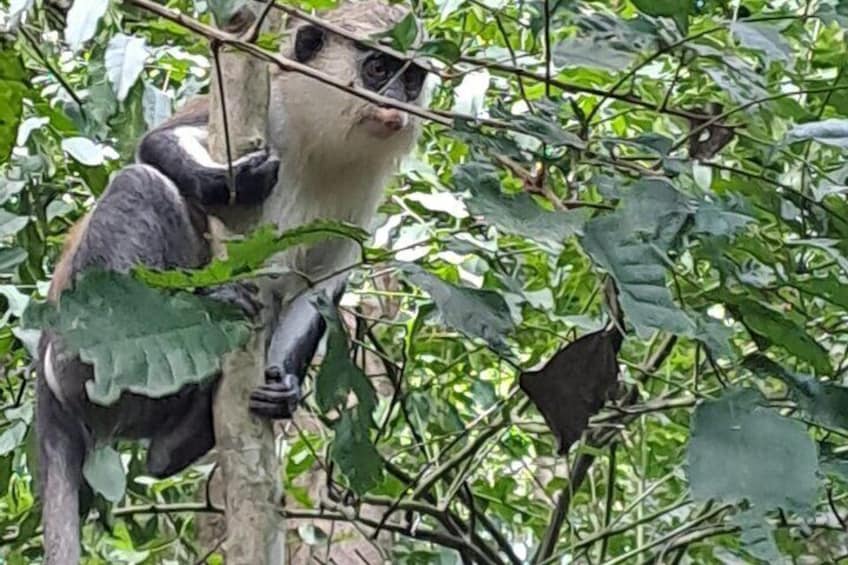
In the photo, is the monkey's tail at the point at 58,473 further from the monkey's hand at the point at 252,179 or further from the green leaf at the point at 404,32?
the green leaf at the point at 404,32

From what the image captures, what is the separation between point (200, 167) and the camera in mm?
2896

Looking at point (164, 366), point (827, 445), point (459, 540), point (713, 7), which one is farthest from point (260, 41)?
point (459, 540)

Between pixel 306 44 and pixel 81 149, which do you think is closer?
pixel 81 149

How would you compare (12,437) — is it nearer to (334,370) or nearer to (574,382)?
(334,370)

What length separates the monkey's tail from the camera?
2805 millimetres

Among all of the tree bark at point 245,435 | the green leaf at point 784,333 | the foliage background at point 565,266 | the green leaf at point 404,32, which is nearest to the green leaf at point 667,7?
the foliage background at point 565,266

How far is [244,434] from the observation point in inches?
86.0

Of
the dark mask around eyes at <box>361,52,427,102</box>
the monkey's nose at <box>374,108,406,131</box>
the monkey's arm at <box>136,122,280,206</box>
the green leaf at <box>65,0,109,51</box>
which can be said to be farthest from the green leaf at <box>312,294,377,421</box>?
the monkey's nose at <box>374,108,406,131</box>

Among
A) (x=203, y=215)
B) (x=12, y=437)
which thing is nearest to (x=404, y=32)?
(x=203, y=215)

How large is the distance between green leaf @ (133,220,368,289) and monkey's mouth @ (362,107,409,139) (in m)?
1.63

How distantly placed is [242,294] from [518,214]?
2.89 ft

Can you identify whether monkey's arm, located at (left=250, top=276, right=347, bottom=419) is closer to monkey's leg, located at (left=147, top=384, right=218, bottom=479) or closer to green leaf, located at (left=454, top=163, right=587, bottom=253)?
monkey's leg, located at (left=147, top=384, right=218, bottom=479)

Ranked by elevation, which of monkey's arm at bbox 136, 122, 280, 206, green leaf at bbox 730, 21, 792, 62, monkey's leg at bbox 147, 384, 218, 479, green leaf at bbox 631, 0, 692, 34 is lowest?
monkey's leg at bbox 147, 384, 218, 479

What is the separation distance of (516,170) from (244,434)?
1.92 ft
